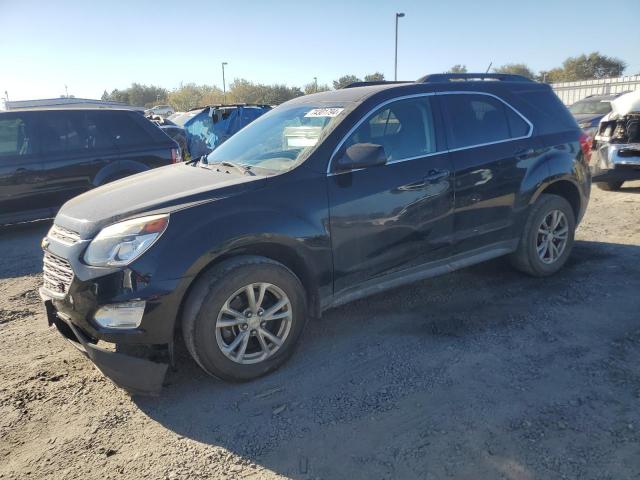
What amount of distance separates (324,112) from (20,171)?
17.4 feet

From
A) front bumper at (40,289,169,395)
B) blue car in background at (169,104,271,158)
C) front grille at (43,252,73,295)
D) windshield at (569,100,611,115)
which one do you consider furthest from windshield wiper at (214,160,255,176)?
windshield at (569,100,611,115)

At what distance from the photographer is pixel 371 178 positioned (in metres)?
3.72

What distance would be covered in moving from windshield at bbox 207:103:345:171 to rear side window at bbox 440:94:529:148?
1034mm

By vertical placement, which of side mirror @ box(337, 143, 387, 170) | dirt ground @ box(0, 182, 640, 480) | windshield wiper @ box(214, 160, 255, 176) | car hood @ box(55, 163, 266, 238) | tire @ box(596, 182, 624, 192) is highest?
side mirror @ box(337, 143, 387, 170)

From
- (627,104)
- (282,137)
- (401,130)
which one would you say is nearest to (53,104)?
(282,137)

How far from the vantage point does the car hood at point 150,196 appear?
3180mm

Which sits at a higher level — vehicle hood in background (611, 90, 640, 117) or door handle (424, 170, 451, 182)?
vehicle hood in background (611, 90, 640, 117)

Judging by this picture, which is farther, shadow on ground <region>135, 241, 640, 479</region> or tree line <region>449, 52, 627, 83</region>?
tree line <region>449, 52, 627, 83</region>

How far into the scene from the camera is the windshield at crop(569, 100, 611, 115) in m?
13.9

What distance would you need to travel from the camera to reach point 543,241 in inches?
194

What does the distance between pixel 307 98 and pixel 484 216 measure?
1.91m

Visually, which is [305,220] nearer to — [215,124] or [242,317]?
[242,317]

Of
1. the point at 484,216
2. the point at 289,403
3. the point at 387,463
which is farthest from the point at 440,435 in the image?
the point at 484,216

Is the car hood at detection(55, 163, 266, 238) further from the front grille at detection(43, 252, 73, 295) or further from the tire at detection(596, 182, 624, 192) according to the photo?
the tire at detection(596, 182, 624, 192)
